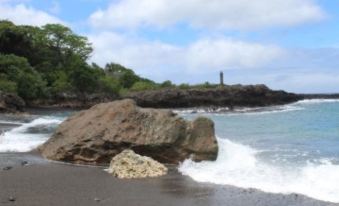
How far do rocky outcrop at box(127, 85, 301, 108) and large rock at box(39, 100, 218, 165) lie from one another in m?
52.6

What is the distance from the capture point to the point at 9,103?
40.8 metres

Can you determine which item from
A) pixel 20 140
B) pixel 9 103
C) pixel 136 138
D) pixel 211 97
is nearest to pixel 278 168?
pixel 136 138

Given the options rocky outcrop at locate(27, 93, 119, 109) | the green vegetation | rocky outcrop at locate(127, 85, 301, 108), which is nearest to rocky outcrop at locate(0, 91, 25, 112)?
the green vegetation

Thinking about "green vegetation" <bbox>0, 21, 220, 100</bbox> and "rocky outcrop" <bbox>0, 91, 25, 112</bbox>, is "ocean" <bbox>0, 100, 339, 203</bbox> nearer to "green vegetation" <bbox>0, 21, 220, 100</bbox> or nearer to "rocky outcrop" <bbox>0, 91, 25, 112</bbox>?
"rocky outcrop" <bbox>0, 91, 25, 112</bbox>

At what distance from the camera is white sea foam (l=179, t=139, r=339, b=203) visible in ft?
37.2

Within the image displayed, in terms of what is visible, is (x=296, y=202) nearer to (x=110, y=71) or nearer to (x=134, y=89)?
(x=134, y=89)

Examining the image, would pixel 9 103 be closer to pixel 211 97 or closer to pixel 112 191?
pixel 112 191

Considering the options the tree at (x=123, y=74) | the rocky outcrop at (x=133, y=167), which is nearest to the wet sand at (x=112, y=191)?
the rocky outcrop at (x=133, y=167)

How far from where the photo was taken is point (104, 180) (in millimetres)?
12469

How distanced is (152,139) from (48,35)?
218 feet

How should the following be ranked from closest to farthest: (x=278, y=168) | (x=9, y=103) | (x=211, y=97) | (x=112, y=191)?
(x=112, y=191) → (x=278, y=168) → (x=9, y=103) → (x=211, y=97)

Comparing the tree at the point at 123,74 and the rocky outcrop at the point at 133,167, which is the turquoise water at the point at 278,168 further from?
the tree at the point at 123,74

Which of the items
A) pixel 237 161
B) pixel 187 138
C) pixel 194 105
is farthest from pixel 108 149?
pixel 194 105

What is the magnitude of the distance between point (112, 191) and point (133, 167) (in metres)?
2.04
